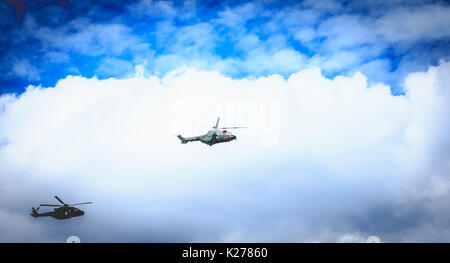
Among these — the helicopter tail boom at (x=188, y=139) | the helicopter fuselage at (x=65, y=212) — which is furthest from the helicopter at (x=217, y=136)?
the helicopter fuselage at (x=65, y=212)

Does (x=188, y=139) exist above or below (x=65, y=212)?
above

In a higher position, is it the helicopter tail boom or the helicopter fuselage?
the helicopter tail boom

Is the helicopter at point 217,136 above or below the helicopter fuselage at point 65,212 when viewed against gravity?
above

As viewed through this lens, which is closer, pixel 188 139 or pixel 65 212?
pixel 65 212

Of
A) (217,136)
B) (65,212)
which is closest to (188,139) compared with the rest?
(217,136)

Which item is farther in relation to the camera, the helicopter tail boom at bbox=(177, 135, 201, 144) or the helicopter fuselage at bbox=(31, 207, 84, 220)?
the helicopter tail boom at bbox=(177, 135, 201, 144)

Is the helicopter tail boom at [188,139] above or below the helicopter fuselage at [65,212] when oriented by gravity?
above

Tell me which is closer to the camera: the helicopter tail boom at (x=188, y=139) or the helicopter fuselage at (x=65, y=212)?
the helicopter fuselage at (x=65, y=212)

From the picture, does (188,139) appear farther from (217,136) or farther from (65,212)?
(65,212)

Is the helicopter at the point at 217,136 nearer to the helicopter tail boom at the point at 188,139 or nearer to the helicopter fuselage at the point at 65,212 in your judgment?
the helicopter tail boom at the point at 188,139

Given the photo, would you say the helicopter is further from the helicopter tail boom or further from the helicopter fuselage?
the helicopter fuselage

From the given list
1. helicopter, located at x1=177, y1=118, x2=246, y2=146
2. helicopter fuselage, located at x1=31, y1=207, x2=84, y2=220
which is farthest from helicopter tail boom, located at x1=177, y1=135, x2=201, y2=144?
helicopter fuselage, located at x1=31, y1=207, x2=84, y2=220
